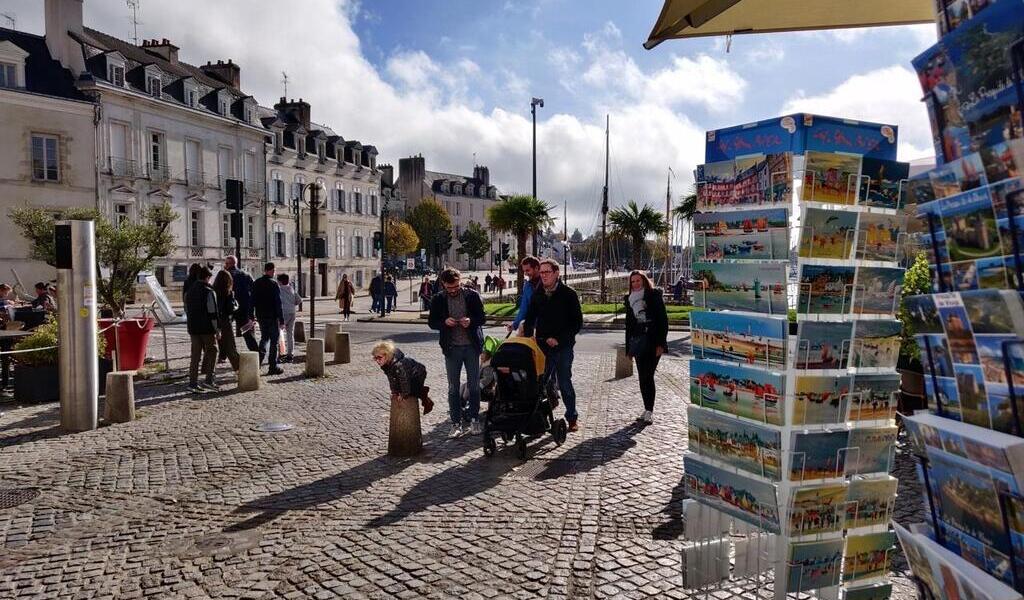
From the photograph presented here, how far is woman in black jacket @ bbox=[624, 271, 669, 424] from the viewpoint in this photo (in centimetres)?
880

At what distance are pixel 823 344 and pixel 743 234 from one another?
27.7 inches

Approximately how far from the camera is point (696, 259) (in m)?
4.27

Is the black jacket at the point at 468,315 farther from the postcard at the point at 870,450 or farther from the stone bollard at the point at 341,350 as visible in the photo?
the stone bollard at the point at 341,350

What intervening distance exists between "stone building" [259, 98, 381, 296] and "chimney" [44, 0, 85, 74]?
1349 centimetres

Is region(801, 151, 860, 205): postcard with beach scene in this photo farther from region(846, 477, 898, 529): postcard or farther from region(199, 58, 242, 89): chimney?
region(199, 58, 242, 89): chimney

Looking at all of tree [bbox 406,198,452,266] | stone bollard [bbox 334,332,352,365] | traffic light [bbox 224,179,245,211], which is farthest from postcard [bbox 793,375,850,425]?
tree [bbox 406,198,452,266]

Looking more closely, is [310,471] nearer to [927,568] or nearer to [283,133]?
[927,568]

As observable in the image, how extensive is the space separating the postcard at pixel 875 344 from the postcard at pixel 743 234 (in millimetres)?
539

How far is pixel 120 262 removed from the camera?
14.9 metres

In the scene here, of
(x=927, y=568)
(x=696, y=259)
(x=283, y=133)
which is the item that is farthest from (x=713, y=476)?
(x=283, y=133)

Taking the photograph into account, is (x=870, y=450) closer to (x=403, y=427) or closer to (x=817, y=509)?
(x=817, y=509)

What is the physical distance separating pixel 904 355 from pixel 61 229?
9397 millimetres

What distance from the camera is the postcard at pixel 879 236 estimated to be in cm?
368

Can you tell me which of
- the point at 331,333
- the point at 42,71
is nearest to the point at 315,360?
the point at 331,333
